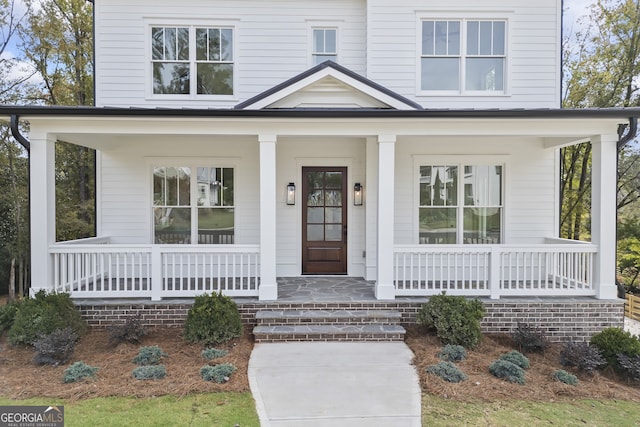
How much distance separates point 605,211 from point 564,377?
127 inches

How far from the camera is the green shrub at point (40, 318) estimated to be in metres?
5.77

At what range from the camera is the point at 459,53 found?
8969 mm

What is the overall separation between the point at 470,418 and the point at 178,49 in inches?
354

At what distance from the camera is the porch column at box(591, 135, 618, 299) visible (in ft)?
22.3

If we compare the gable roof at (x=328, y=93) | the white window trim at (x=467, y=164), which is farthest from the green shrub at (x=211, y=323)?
the white window trim at (x=467, y=164)

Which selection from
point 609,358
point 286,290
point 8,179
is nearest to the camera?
point 609,358

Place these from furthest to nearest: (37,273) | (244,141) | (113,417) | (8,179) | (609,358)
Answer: (8,179) → (244,141) → (37,273) → (609,358) → (113,417)

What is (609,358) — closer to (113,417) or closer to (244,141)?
(113,417)

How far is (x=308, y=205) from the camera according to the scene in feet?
29.4

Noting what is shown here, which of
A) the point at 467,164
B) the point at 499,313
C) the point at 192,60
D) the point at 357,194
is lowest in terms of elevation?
the point at 499,313

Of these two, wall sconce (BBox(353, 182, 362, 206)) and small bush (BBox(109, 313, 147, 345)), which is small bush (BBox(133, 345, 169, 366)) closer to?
small bush (BBox(109, 313, 147, 345))

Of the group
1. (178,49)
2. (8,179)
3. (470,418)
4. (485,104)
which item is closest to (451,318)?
(470,418)

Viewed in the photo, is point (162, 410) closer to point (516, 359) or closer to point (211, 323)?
point (211, 323)

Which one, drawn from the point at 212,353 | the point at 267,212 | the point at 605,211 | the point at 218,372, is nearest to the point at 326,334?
the point at 212,353
